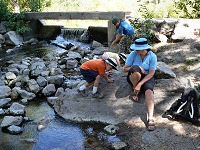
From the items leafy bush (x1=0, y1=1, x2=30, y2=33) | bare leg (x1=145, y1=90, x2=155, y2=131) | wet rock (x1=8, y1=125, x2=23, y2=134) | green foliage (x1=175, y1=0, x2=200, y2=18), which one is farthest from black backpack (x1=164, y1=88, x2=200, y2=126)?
leafy bush (x1=0, y1=1, x2=30, y2=33)

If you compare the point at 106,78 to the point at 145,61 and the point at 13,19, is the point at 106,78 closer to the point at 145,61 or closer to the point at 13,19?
the point at 145,61

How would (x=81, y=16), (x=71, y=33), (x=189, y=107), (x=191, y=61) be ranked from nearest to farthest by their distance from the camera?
(x=189, y=107)
(x=191, y=61)
(x=81, y=16)
(x=71, y=33)

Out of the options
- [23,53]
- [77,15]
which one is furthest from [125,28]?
[23,53]

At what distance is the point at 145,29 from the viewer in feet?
26.9

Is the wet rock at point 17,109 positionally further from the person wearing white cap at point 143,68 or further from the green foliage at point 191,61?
the green foliage at point 191,61

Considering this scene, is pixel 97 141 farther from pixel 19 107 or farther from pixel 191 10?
pixel 191 10

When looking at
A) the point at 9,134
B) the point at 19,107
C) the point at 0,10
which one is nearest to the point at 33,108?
the point at 19,107

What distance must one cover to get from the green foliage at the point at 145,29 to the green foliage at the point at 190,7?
1.65 m

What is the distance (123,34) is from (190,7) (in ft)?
9.77

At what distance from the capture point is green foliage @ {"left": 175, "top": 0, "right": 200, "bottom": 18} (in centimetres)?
898

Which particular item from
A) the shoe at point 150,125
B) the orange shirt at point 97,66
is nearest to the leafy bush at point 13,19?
the orange shirt at point 97,66

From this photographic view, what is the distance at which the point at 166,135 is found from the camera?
4.14 metres

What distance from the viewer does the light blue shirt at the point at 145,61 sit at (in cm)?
474

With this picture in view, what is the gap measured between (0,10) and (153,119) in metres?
9.97
